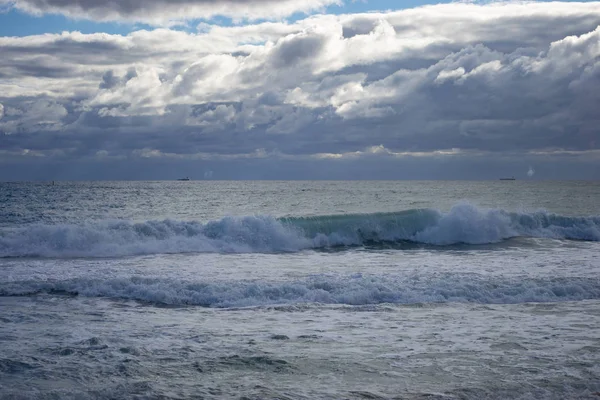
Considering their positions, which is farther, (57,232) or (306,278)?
(57,232)

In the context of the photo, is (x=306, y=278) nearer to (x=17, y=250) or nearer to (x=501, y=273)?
(x=501, y=273)

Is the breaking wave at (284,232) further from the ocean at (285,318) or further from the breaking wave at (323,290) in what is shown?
the breaking wave at (323,290)

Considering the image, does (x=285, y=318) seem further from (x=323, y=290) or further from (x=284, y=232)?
(x=284, y=232)

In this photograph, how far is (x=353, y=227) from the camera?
28.6 meters

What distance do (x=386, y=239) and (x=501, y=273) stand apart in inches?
429

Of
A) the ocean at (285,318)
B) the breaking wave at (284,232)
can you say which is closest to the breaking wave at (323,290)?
the ocean at (285,318)

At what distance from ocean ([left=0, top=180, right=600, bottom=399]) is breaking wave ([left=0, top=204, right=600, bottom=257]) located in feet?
0.49

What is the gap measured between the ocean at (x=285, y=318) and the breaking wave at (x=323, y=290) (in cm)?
6

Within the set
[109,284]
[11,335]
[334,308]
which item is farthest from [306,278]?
[11,335]

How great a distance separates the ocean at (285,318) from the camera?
7805 mm

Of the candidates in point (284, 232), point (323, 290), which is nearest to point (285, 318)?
point (323, 290)

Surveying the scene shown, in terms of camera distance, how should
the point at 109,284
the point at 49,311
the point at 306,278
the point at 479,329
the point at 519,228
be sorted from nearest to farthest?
the point at 479,329
the point at 49,311
the point at 109,284
the point at 306,278
the point at 519,228

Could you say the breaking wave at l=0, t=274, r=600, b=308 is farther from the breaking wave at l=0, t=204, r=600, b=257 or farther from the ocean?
the breaking wave at l=0, t=204, r=600, b=257

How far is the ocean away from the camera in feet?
25.6
